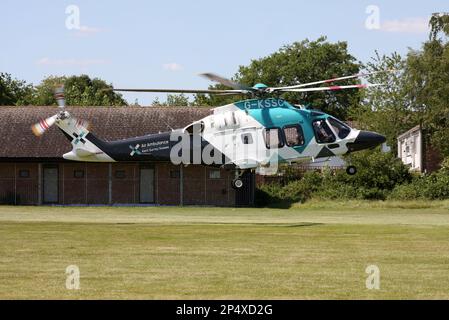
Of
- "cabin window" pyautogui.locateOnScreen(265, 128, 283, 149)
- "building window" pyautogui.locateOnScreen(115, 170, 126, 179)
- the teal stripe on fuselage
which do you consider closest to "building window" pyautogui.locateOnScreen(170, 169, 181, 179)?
"building window" pyautogui.locateOnScreen(115, 170, 126, 179)

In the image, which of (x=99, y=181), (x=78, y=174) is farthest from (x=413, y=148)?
(x=78, y=174)

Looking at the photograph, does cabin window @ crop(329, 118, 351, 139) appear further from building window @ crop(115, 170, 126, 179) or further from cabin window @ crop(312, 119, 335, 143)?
building window @ crop(115, 170, 126, 179)

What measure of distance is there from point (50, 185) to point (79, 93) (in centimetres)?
5209

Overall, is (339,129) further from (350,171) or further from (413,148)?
(413,148)

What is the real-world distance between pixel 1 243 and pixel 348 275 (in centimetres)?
1106

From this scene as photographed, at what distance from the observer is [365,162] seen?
192 ft

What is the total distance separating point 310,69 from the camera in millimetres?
107562

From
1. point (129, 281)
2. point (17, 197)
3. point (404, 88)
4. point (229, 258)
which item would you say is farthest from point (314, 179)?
point (129, 281)

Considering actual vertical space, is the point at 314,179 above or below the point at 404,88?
below

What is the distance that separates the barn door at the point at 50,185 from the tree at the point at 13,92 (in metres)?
48.7

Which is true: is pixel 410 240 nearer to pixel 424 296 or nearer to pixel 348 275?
pixel 348 275

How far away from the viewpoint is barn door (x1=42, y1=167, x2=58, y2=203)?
2379 inches

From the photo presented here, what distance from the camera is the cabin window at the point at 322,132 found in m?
38.4

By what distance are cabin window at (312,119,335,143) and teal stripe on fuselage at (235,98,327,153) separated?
210mm
